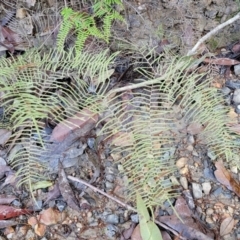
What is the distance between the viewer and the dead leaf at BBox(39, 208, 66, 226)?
5.38 feet

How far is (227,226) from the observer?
5.24 ft

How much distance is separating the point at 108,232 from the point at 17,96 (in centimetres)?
71

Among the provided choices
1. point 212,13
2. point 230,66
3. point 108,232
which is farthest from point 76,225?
point 212,13

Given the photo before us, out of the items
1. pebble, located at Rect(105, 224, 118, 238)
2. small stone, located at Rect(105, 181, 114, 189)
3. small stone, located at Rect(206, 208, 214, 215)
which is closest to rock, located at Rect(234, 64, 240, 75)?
small stone, located at Rect(206, 208, 214, 215)

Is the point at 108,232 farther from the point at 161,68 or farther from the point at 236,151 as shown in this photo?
the point at 161,68

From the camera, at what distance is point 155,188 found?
165cm

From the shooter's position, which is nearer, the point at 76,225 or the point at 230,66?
the point at 76,225

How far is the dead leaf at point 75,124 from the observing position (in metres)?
1.77

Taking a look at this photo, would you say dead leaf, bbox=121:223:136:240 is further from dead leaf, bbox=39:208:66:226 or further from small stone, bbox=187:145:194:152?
small stone, bbox=187:145:194:152

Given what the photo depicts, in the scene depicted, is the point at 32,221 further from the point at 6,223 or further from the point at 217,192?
the point at 217,192

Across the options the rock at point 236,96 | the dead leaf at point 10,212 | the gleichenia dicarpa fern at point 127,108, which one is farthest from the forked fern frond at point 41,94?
the rock at point 236,96

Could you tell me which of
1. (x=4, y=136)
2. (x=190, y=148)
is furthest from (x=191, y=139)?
(x=4, y=136)

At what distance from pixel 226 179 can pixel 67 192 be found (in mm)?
649

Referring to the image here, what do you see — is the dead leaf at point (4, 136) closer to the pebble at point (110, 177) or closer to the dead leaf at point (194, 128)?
the pebble at point (110, 177)
